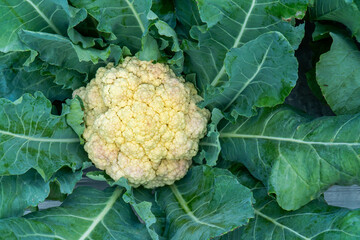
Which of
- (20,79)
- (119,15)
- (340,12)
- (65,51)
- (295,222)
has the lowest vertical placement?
(295,222)

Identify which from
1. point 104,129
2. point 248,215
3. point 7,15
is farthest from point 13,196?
point 248,215

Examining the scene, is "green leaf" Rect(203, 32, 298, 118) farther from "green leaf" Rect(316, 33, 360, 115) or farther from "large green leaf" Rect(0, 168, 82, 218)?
"large green leaf" Rect(0, 168, 82, 218)

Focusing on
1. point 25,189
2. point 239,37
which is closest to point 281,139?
point 239,37

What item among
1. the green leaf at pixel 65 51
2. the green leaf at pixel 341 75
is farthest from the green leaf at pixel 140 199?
the green leaf at pixel 341 75

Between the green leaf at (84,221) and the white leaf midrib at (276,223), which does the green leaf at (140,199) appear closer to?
the green leaf at (84,221)

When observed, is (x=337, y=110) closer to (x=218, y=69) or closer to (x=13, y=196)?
(x=218, y=69)

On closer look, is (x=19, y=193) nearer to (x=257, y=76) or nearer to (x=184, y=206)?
(x=184, y=206)
